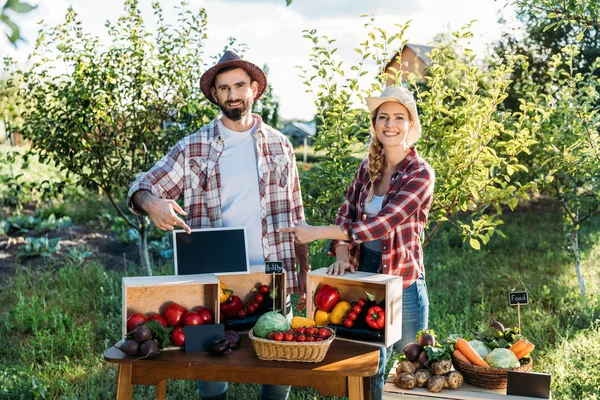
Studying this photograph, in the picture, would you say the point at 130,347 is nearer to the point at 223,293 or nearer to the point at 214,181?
the point at 223,293

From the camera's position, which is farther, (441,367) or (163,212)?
(163,212)

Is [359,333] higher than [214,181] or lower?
lower

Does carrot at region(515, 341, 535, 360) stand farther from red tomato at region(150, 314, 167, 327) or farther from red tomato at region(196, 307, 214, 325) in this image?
red tomato at region(150, 314, 167, 327)

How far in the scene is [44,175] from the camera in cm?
1358

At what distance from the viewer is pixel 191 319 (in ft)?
9.91

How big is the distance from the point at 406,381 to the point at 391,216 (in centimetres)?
74

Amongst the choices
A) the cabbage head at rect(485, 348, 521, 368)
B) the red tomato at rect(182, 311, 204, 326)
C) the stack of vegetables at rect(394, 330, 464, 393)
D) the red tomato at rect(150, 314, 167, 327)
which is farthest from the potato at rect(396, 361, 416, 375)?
the red tomato at rect(150, 314, 167, 327)

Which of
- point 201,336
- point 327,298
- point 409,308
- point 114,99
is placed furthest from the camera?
point 114,99

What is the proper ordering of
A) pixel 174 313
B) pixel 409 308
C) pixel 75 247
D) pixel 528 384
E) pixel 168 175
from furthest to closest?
pixel 75 247 → pixel 168 175 → pixel 409 308 → pixel 174 313 → pixel 528 384

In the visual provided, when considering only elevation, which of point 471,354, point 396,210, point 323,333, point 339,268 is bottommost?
point 471,354

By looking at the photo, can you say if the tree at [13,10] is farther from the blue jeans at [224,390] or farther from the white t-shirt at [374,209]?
the blue jeans at [224,390]

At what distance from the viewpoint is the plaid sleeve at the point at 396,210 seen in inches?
119

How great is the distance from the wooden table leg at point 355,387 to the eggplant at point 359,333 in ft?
1.05

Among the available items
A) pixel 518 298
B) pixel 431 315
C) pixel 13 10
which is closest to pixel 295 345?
pixel 518 298
